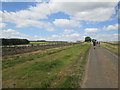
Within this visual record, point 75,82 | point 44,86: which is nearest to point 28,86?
point 44,86

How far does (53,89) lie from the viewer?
504 cm

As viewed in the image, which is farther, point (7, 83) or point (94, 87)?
point (7, 83)

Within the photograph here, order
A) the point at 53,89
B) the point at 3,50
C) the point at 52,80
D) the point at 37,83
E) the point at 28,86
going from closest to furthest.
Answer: the point at 53,89 < the point at 28,86 < the point at 37,83 < the point at 52,80 < the point at 3,50

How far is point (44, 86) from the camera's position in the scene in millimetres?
5352

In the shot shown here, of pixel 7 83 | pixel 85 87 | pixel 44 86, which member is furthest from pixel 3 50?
pixel 85 87

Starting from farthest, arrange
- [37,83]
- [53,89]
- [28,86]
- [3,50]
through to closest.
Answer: [3,50], [37,83], [28,86], [53,89]

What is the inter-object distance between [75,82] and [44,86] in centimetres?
172

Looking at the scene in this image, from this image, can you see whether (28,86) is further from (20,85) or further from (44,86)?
(44,86)

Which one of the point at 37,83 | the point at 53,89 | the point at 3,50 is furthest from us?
the point at 3,50

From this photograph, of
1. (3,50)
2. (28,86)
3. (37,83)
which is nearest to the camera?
(28,86)

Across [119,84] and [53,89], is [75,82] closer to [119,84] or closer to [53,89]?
[53,89]

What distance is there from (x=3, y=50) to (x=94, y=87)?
1877cm

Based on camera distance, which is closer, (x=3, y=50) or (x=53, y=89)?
(x=53, y=89)

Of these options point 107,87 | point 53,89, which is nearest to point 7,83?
point 53,89
